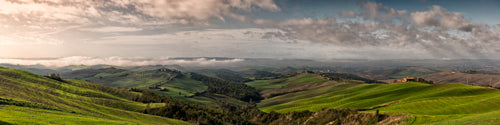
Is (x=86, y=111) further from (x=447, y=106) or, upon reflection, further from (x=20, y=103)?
(x=447, y=106)

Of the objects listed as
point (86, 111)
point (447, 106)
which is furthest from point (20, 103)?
point (447, 106)

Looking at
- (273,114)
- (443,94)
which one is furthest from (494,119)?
(273,114)

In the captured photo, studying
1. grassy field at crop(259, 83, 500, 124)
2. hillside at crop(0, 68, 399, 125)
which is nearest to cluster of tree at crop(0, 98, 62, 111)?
hillside at crop(0, 68, 399, 125)

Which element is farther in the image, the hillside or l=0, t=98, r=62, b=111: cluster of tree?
l=0, t=98, r=62, b=111: cluster of tree

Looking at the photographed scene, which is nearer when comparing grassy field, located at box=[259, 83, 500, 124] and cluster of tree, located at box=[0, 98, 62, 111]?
grassy field, located at box=[259, 83, 500, 124]

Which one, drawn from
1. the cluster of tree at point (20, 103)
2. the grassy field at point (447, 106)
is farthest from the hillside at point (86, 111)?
the grassy field at point (447, 106)

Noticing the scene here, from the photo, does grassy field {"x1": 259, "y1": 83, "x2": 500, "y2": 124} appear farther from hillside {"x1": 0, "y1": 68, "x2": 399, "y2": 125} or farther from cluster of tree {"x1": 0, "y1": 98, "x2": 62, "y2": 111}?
cluster of tree {"x1": 0, "y1": 98, "x2": 62, "y2": 111}

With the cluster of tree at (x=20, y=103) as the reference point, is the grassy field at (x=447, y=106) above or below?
below

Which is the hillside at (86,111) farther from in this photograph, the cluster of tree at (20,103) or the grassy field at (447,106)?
the grassy field at (447,106)

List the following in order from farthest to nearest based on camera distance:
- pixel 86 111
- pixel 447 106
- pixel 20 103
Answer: pixel 447 106, pixel 86 111, pixel 20 103

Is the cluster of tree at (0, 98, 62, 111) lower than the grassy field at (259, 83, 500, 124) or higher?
higher

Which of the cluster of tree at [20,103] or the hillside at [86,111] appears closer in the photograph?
the hillside at [86,111]

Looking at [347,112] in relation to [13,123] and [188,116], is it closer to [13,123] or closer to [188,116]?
[188,116]
